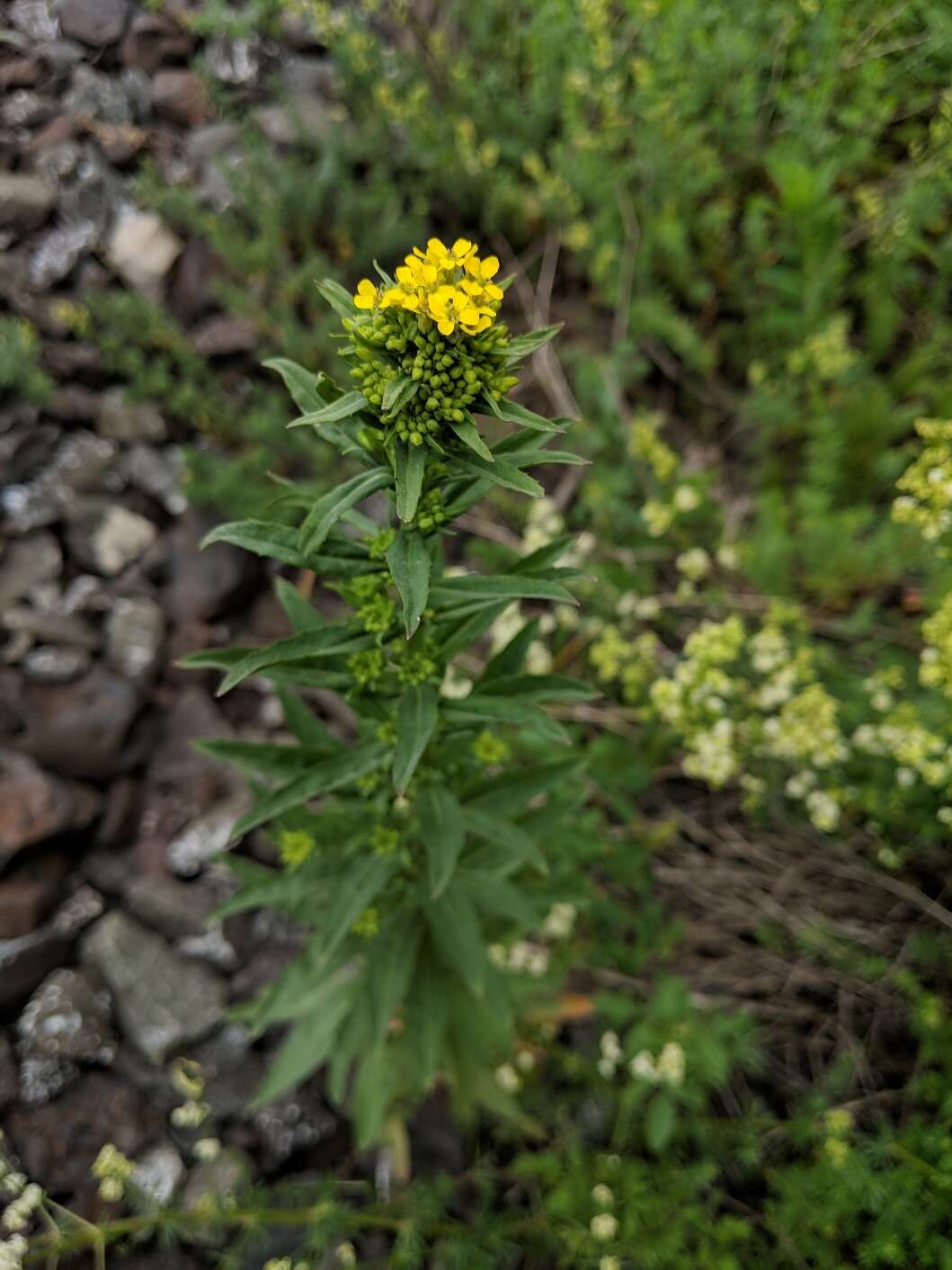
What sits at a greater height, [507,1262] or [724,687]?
[724,687]

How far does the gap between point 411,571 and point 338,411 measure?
0.33 meters

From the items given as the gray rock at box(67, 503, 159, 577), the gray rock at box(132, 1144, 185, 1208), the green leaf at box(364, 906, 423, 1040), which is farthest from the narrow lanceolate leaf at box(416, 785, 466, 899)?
the gray rock at box(67, 503, 159, 577)

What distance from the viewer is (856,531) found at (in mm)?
3666

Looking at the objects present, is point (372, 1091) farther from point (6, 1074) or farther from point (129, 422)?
point (129, 422)

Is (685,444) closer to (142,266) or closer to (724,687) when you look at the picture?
(724,687)

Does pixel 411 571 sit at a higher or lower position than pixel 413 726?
higher

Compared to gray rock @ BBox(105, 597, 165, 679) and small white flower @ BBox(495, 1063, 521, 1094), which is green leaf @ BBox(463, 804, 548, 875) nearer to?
small white flower @ BBox(495, 1063, 521, 1094)

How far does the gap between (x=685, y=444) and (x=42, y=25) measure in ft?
14.2

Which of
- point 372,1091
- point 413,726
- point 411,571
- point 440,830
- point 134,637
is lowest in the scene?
point 372,1091

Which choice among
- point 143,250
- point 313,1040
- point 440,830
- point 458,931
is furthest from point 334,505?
point 143,250

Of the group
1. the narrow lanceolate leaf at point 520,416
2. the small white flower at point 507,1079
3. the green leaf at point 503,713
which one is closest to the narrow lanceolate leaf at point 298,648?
the green leaf at point 503,713

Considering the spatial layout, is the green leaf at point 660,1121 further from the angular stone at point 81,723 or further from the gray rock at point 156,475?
the gray rock at point 156,475

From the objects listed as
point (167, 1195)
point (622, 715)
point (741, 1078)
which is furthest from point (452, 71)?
point (167, 1195)

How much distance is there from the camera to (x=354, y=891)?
2166mm
